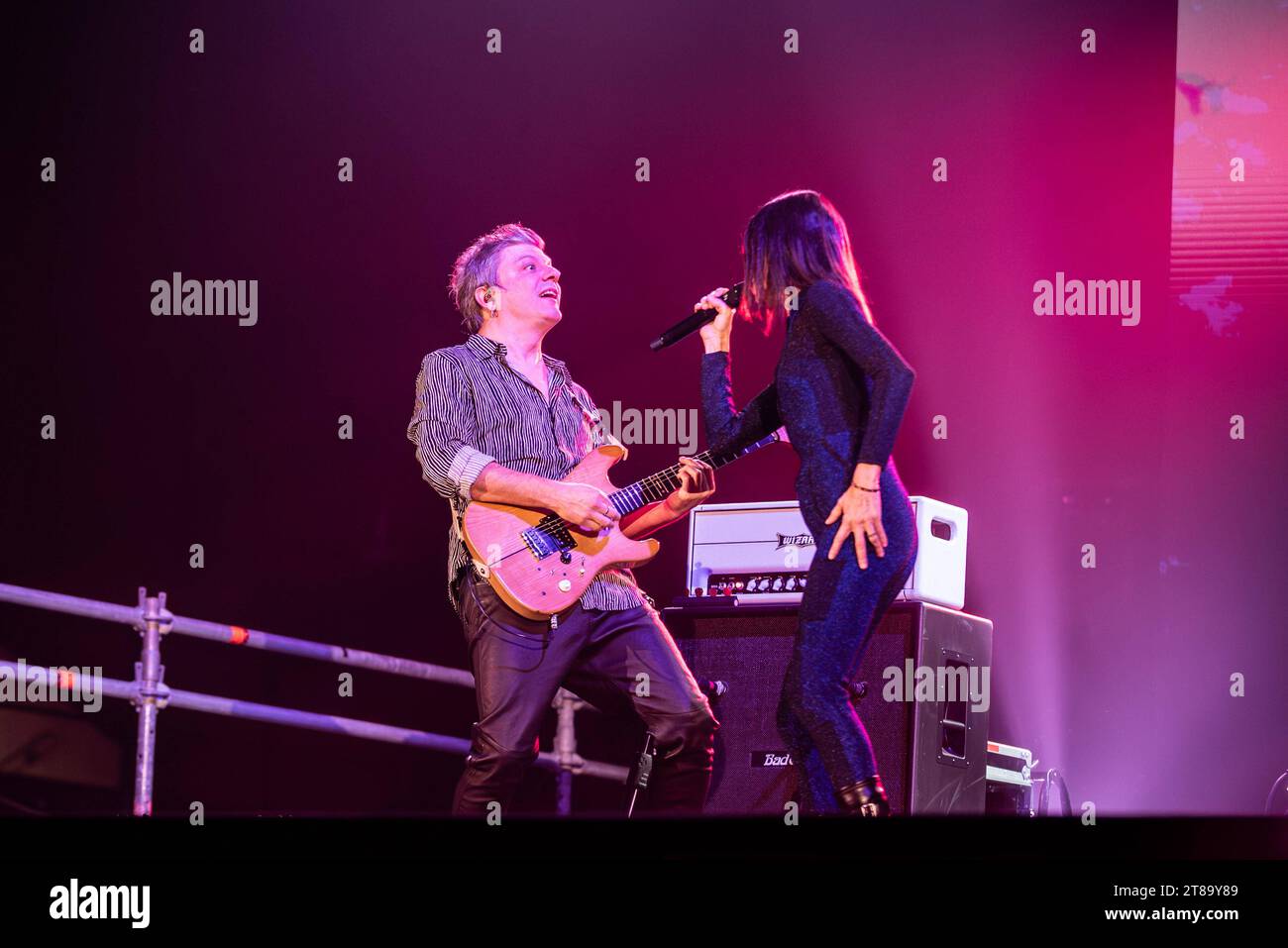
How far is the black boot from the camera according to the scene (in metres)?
3.28

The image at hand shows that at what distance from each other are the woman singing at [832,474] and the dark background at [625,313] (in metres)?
2.45

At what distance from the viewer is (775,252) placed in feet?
12.0

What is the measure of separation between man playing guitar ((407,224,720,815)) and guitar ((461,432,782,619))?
0.03 m

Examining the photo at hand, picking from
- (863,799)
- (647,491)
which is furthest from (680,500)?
(863,799)

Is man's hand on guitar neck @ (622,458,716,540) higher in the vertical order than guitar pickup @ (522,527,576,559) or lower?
higher

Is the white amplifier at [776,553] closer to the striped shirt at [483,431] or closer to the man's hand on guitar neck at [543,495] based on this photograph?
the striped shirt at [483,431]

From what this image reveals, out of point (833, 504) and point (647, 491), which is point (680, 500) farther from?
point (833, 504)

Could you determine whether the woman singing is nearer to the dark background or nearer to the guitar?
the guitar

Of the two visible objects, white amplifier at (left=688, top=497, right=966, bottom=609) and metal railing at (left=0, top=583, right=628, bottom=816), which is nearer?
metal railing at (left=0, top=583, right=628, bottom=816)

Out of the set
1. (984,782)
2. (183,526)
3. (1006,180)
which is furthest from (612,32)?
(984,782)

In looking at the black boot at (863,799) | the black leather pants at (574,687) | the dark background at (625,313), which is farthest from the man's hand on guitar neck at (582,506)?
the dark background at (625,313)

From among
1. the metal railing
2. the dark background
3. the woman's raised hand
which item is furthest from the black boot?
the dark background

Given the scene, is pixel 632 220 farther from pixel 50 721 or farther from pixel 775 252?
pixel 50 721

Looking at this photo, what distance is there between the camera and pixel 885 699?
447 cm
